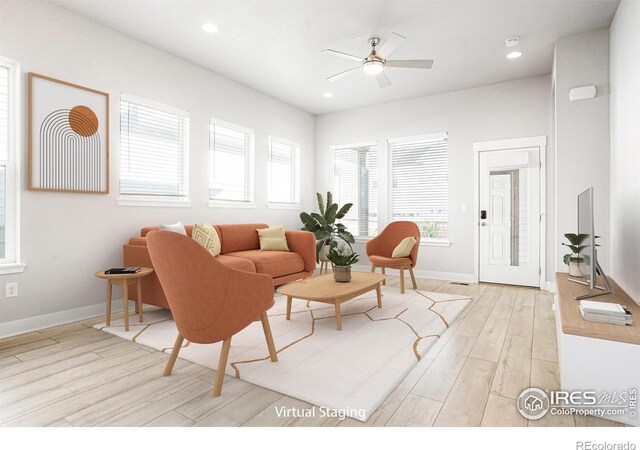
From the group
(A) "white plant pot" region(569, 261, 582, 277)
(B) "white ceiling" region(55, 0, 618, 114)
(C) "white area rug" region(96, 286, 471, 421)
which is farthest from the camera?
(B) "white ceiling" region(55, 0, 618, 114)

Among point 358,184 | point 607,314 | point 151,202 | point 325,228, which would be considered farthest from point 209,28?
point 607,314

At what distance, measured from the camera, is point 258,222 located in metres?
5.51

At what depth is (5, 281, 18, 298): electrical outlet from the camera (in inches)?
113

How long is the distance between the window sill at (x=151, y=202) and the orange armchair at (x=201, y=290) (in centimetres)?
208

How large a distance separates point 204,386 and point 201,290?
1.93 feet

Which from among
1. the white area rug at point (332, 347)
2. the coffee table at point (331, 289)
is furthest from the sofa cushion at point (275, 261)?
the coffee table at point (331, 289)

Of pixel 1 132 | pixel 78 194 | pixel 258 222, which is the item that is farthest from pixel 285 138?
pixel 1 132

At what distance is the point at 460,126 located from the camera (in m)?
5.40

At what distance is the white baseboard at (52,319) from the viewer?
113 inches

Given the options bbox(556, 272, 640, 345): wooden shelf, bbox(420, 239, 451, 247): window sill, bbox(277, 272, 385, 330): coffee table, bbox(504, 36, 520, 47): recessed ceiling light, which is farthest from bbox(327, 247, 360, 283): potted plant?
bbox(504, 36, 520, 47): recessed ceiling light

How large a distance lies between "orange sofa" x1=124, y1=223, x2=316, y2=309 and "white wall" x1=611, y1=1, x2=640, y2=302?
10.4 ft

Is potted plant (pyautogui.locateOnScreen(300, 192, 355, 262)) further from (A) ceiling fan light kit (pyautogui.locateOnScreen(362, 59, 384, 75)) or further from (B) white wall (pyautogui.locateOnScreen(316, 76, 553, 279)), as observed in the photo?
(A) ceiling fan light kit (pyautogui.locateOnScreen(362, 59, 384, 75))

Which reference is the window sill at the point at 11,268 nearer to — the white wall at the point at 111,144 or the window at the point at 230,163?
the white wall at the point at 111,144
